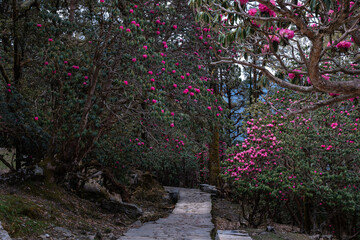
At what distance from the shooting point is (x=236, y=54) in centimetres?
834

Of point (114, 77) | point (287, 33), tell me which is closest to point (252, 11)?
point (287, 33)

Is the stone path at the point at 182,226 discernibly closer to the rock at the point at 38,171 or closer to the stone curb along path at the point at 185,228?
the stone curb along path at the point at 185,228

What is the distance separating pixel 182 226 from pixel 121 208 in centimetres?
229

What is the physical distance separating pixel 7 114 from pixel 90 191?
3320 millimetres

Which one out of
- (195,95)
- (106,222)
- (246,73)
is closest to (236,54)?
(195,95)

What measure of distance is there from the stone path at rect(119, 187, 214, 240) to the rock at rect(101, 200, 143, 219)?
3.30 feet

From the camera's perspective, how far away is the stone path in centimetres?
613

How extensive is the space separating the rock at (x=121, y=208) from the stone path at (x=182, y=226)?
101 centimetres

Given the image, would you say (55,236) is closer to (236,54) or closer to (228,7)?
(228,7)

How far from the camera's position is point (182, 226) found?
723 cm

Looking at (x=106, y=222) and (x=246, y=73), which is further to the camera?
(x=246, y=73)

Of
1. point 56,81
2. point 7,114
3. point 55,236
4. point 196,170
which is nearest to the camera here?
point 55,236

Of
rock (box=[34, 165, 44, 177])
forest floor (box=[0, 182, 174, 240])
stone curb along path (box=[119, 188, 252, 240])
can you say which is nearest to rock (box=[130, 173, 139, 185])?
stone curb along path (box=[119, 188, 252, 240])

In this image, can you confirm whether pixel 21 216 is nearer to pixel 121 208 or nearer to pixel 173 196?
pixel 121 208
